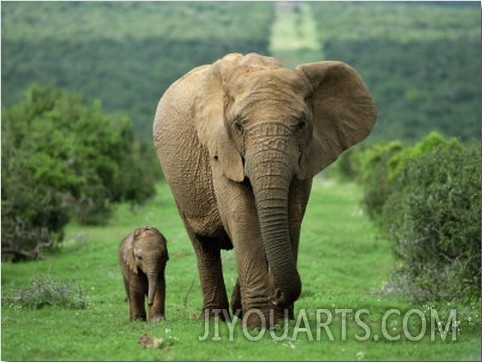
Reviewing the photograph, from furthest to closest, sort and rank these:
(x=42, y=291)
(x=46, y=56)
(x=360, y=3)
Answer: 1. (x=360, y=3)
2. (x=46, y=56)
3. (x=42, y=291)

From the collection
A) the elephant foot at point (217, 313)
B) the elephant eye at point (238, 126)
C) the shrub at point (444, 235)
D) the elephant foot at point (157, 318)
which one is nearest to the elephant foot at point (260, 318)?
the elephant eye at point (238, 126)

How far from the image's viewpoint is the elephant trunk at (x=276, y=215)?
386 inches

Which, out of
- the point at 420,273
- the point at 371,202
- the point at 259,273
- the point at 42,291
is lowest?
the point at 371,202

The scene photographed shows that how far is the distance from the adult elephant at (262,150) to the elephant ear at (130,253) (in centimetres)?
97

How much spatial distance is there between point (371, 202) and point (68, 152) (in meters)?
8.09

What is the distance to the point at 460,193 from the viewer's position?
16516 millimetres

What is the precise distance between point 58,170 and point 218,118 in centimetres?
1797

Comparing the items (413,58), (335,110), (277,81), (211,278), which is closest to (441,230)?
(211,278)

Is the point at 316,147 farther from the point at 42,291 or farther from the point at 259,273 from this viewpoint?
the point at 42,291

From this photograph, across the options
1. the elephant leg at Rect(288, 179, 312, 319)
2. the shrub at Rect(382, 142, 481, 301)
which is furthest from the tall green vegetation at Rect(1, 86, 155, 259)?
the elephant leg at Rect(288, 179, 312, 319)

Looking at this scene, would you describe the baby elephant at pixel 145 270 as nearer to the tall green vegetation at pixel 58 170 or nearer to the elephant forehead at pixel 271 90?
the elephant forehead at pixel 271 90

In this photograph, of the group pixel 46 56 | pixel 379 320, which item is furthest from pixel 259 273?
pixel 46 56

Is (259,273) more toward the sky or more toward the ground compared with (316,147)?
more toward the ground

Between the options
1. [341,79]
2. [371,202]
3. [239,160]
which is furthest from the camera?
[371,202]
